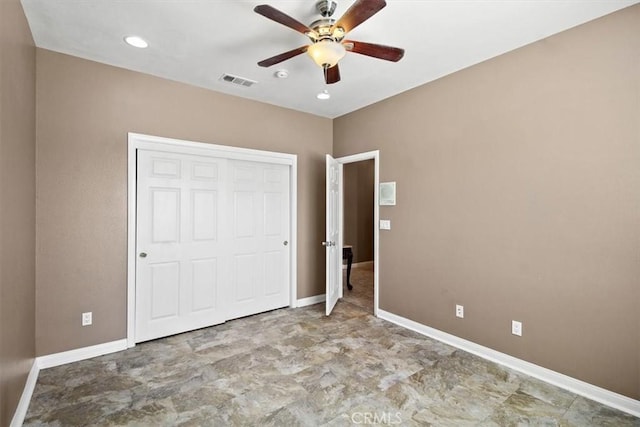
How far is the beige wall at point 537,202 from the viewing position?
2.16 m

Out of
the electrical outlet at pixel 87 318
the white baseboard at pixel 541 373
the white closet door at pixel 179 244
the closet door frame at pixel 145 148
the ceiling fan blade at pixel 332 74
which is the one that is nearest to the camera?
the white baseboard at pixel 541 373

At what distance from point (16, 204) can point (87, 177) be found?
96 centimetres

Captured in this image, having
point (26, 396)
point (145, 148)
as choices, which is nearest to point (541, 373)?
point (26, 396)

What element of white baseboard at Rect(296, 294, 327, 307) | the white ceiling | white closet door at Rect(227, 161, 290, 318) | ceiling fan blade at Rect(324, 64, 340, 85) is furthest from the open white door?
ceiling fan blade at Rect(324, 64, 340, 85)

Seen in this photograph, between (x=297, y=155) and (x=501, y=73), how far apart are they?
2.56 m

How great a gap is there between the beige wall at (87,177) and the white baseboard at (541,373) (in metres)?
3.28

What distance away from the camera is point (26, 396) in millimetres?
2176

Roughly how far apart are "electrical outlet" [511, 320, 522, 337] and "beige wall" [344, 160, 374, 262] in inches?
181

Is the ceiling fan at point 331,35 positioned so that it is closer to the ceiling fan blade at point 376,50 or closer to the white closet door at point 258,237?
the ceiling fan blade at point 376,50

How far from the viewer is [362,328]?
11.7 ft

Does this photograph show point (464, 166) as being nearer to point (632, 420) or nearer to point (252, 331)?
point (632, 420)

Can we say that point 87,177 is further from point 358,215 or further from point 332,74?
point 358,215

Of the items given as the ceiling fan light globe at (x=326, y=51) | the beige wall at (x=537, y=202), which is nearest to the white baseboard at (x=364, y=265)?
the beige wall at (x=537, y=202)

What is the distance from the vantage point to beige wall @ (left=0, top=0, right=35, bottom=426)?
1.69 metres
